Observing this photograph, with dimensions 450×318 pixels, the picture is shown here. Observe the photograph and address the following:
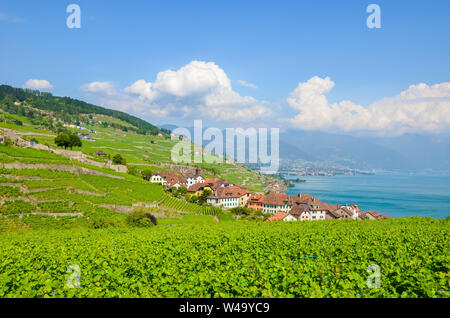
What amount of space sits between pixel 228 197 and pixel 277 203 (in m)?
17.0

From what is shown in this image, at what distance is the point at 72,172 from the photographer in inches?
1678

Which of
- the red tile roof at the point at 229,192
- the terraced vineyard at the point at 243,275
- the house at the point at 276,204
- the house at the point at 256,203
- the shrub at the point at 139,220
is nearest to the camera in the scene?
the terraced vineyard at the point at 243,275

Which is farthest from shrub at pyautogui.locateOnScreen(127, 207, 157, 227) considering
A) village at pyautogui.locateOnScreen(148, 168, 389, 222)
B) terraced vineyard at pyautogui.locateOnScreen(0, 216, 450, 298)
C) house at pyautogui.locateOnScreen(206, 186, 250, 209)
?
house at pyautogui.locateOnScreen(206, 186, 250, 209)

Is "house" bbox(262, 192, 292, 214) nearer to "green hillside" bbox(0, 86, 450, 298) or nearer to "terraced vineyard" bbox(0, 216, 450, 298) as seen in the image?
"green hillside" bbox(0, 86, 450, 298)

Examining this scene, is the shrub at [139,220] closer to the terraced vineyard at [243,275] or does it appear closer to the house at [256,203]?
the terraced vineyard at [243,275]

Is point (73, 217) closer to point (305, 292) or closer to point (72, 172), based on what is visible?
point (72, 172)

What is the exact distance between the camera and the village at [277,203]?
65625mm

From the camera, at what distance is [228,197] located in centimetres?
8438

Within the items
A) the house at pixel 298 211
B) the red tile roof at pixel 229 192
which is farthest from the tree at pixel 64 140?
the house at pixel 298 211

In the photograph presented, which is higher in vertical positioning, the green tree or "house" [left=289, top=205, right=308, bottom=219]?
the green tree

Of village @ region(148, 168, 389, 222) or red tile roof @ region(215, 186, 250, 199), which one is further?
red tile roof @ region(215, 186, 250, 199)

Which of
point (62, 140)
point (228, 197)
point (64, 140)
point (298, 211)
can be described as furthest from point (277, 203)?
point (62, 140)

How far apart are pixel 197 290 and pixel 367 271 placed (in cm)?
569

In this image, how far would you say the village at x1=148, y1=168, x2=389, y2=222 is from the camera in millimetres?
65625
